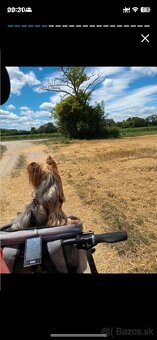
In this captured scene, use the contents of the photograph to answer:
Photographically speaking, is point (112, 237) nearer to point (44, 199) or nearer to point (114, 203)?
point (44, 199)

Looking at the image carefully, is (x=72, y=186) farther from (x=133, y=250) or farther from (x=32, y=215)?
(x=32, y=215)

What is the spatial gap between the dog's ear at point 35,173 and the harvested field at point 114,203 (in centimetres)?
23

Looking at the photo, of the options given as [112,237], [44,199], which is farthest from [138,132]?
[112,237]

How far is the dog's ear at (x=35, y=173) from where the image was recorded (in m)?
2.21

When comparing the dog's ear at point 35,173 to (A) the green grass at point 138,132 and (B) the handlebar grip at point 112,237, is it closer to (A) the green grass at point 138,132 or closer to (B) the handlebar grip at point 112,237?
(B) the handlebar grip at point 112,237

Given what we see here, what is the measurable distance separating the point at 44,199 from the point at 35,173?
0.17 meters

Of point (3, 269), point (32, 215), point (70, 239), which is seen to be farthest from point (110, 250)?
point (3, 269)

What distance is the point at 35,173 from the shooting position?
7.38 feet
